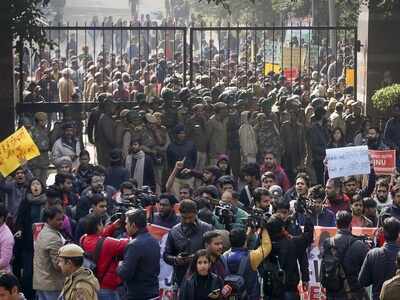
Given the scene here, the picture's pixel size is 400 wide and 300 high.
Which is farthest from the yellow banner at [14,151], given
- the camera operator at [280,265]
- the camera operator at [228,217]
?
the camera operator at [280,265]

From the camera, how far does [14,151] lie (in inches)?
632

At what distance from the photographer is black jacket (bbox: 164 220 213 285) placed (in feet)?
42.1

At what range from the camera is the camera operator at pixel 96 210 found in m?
13.4

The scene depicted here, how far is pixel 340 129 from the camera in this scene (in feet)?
68.5

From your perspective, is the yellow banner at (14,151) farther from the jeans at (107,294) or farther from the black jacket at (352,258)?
the black jacket at (352,258)

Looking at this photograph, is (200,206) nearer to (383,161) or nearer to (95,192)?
(95,192)

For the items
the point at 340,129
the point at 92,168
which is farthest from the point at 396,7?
the point at 92,168

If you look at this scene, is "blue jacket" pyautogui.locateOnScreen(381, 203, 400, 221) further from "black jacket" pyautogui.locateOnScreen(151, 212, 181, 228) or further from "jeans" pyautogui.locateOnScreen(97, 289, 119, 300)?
"jeans" pyautogui.locateOnScreen(97, 289, 119, 300)

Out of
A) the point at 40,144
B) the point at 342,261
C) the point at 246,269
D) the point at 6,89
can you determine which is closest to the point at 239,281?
the point at 246,269

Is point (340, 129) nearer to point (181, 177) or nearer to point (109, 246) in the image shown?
point (181, 177)

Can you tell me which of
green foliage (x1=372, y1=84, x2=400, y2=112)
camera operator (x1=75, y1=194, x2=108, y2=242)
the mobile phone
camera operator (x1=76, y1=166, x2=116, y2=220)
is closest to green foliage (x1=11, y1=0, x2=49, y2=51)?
camera operator (x1=76, y1=166, x2=116, y2=220)

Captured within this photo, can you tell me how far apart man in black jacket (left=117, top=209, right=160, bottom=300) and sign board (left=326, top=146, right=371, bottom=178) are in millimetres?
4136

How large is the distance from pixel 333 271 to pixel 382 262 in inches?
19.7

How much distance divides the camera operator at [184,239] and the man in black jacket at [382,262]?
5.01ft
